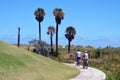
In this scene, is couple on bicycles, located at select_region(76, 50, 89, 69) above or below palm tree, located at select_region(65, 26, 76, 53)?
below

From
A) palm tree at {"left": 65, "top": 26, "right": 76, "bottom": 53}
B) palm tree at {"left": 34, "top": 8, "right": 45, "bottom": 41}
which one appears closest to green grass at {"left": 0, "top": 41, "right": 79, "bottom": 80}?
palm tree at {"left": 34, "top": 8, "right": 45, "bottom": 41}

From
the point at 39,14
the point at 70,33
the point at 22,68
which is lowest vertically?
the point at 22,68

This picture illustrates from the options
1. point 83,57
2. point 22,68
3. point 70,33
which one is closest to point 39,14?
point 70,33

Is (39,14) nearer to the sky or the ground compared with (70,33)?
nearer to the sky

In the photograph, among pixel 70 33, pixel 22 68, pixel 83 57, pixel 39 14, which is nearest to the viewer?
pixel 22 68

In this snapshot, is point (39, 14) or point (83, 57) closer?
point (83, 57)

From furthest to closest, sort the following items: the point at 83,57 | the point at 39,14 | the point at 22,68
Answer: the point at 39,14 < the point at 83,57 < the point at 22,68

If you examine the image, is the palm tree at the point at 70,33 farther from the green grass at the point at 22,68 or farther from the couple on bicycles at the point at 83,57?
the green grass at the point at 22,68

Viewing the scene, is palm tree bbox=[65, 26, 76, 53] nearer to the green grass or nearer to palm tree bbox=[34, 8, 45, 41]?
palm tree bbox=[34, 8, 45, 41]

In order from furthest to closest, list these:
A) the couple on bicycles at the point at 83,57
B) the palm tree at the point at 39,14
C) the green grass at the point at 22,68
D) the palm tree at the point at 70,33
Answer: the palm tree at the point at 70,33 → the palm tree at the point at 39,14 → the couple on bicycles at the point at 83,57 → the green grass at the point at 22,68

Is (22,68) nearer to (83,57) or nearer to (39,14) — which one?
(83,57)

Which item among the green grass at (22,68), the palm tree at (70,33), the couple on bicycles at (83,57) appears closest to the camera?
the green grass at (22,68)

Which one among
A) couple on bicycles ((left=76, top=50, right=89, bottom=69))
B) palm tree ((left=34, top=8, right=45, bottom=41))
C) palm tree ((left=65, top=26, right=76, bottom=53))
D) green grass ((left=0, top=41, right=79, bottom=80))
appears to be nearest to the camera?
green grass ((left=0, top=41, right=79, bottom=80))

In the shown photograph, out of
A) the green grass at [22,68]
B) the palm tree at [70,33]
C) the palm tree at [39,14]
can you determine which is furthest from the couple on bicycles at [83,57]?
the palm tree at [70,33]
